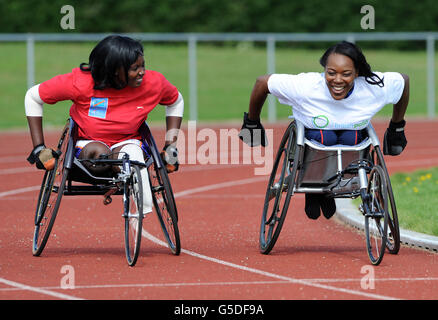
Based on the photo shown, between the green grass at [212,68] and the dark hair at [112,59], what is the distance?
1829 cm

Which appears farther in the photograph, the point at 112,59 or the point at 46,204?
the point at 46,204

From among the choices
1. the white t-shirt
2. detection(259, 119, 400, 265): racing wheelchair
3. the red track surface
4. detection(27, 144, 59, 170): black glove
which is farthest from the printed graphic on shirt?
detection(259, 119, 400, 265): racing wheelchair

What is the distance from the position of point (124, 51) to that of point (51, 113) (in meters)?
18.8

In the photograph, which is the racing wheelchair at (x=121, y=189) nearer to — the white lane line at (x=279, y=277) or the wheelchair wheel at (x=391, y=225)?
the white lane line at (x=279, y=277)

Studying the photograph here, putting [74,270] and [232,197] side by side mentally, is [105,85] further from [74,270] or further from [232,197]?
[232,197]

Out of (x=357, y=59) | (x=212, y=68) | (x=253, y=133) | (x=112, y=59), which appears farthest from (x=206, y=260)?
(x=212, y=68)

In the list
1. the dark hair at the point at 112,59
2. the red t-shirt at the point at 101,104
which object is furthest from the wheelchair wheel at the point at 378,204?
the dark hair at the point at 112,59

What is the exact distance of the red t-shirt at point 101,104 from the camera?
7.50 meters

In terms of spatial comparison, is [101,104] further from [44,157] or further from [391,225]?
[391,225]

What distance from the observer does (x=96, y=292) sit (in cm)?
643

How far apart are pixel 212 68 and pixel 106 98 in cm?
2670

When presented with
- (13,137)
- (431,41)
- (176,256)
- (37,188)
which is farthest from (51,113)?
(176,256)

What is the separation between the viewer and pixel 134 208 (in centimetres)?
749

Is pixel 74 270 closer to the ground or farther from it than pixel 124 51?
closer to the ground
